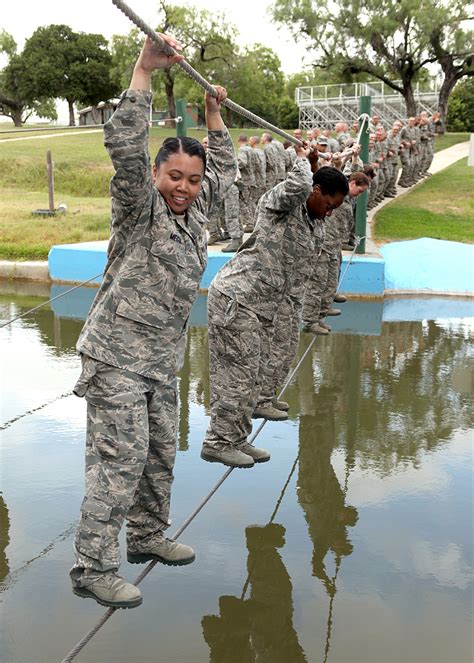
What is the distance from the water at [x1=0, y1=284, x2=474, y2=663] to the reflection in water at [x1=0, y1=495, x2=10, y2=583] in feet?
0.03

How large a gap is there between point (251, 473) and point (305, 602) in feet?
4.94

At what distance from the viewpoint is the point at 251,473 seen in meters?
5.12

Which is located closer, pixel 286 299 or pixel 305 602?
pixel 305 602

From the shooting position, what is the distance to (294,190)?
4348 millimetres

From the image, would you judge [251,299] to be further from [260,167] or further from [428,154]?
[428,154]

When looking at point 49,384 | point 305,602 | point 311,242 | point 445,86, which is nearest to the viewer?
point 305,602

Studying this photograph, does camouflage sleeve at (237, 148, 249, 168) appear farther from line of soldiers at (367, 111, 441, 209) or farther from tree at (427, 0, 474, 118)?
tree at (427, 0, 474, 118)

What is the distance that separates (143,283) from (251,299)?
1505 mm

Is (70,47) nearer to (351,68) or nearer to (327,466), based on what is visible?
(351,68)

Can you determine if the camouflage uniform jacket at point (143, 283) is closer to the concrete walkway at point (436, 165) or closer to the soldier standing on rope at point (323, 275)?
the soldier standing on rope at point (323, 275)

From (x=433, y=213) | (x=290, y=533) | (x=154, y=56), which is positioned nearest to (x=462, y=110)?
(x=433, y=213)

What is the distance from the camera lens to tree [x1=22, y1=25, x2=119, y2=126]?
6003 centimetres

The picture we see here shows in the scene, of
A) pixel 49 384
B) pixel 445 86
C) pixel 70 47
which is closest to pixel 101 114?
pixel 70 47

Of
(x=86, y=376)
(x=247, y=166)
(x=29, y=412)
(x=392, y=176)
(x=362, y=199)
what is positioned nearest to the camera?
(x=86, y=376)
